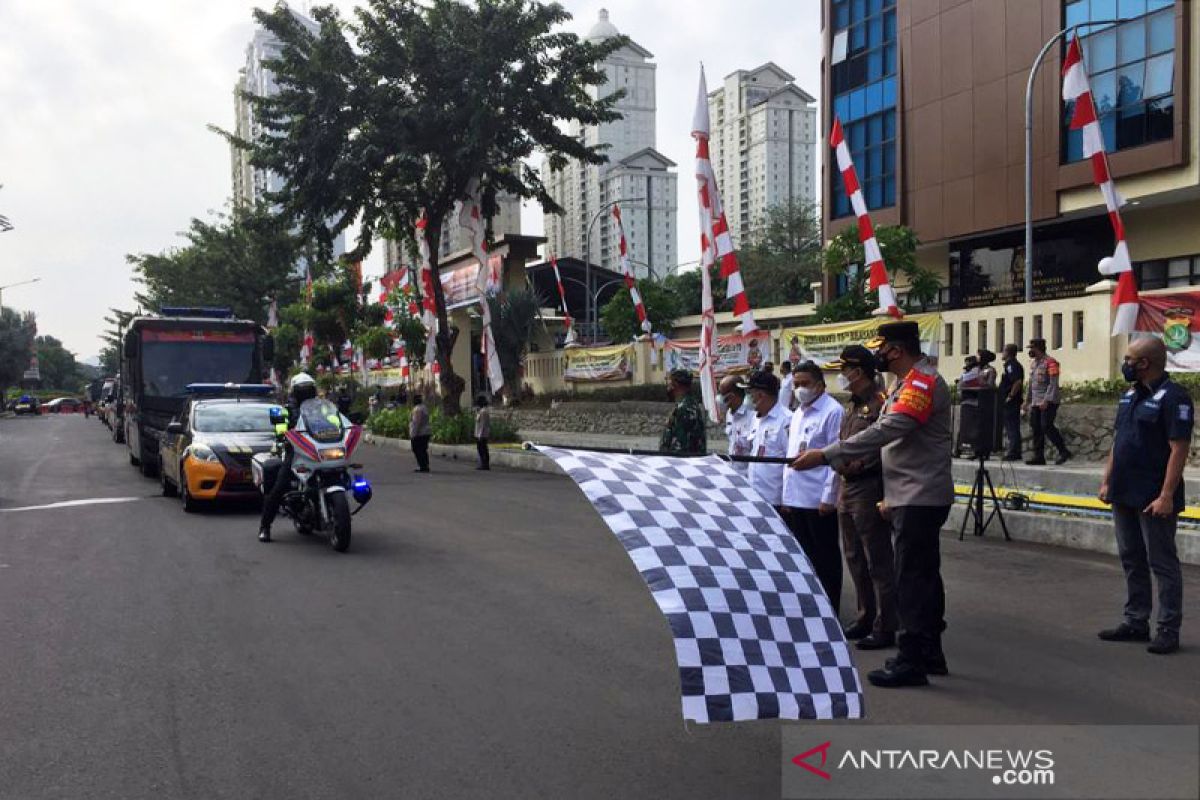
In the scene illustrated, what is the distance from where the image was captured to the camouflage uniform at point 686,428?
7.46 metres

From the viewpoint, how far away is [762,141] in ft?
284

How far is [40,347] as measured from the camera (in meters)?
152

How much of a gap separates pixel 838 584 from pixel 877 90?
29594mm

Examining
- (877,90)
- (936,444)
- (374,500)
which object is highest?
(877,90)

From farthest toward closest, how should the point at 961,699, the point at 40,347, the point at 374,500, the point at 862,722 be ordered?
the point at 40,347, the point at 374,500, the point at 961,699, the point at 862,722

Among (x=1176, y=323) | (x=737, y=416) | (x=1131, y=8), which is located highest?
(x=1131, y=8)

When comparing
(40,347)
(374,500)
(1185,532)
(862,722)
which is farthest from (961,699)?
(40,347)

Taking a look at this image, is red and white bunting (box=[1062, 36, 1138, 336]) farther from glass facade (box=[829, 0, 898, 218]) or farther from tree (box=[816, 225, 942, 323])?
glass facade (box=[829, 0, 898, 218])

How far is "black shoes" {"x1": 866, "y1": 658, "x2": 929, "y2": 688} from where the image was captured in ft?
16.6

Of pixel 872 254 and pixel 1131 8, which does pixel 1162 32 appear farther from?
pixel 872 254

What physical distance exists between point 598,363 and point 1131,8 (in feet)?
53.8

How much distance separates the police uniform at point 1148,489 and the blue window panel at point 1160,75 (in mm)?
21117

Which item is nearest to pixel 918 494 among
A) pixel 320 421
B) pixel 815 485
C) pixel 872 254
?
pixel 815 485

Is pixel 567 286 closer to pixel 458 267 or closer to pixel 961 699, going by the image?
pixel 458 267
